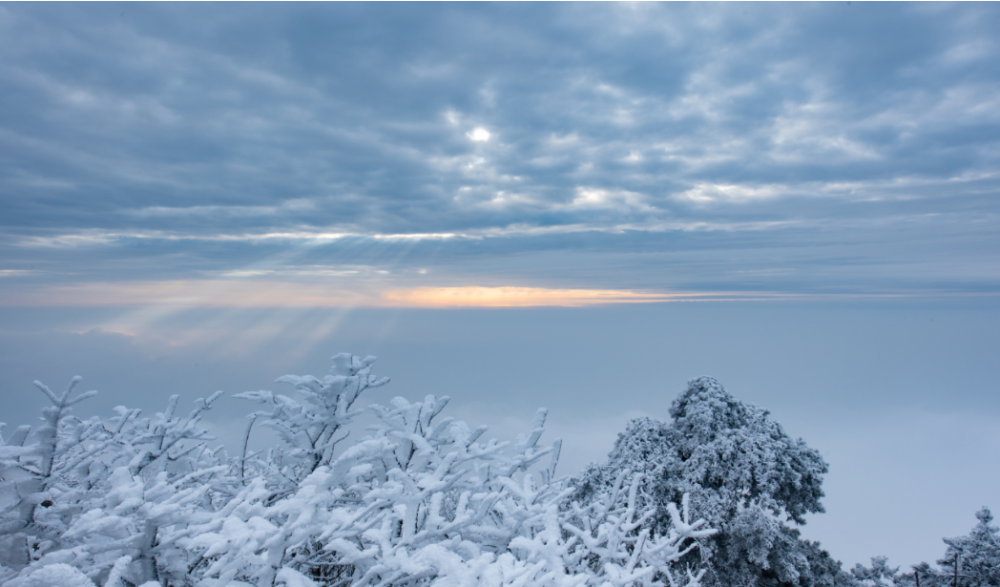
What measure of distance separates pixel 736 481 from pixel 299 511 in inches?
490

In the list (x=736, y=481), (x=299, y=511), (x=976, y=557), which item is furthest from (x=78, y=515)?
(x=976, y=557)

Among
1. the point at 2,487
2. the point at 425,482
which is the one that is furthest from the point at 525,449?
the point at 2,487

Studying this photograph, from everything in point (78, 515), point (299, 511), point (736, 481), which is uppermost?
point (299, 511)

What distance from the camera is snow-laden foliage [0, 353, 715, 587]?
8.74 ft

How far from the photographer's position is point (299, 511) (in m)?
2.73

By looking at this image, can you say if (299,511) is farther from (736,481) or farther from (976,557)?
(976,557)

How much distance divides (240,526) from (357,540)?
1.38 meters

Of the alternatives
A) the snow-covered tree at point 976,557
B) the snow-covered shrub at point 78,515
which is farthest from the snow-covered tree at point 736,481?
the snow-covered shrub at point 78,515

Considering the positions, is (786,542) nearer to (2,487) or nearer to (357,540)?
(357,540)

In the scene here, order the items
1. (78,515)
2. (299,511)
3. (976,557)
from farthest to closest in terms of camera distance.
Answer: (976,557)
(78,515)
(299,511)

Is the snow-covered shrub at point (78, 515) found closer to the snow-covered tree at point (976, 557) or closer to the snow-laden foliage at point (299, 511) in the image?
the snow-laden foliage at point (299, 511)

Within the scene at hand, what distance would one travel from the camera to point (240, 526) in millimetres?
2619

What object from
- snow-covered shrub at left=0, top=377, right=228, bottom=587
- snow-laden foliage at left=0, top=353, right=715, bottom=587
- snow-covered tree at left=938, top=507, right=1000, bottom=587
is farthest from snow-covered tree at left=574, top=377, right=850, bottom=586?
snow-covered shrub at left=0, top=377, right=228, bottom=587

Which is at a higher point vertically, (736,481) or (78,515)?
(78,515)
